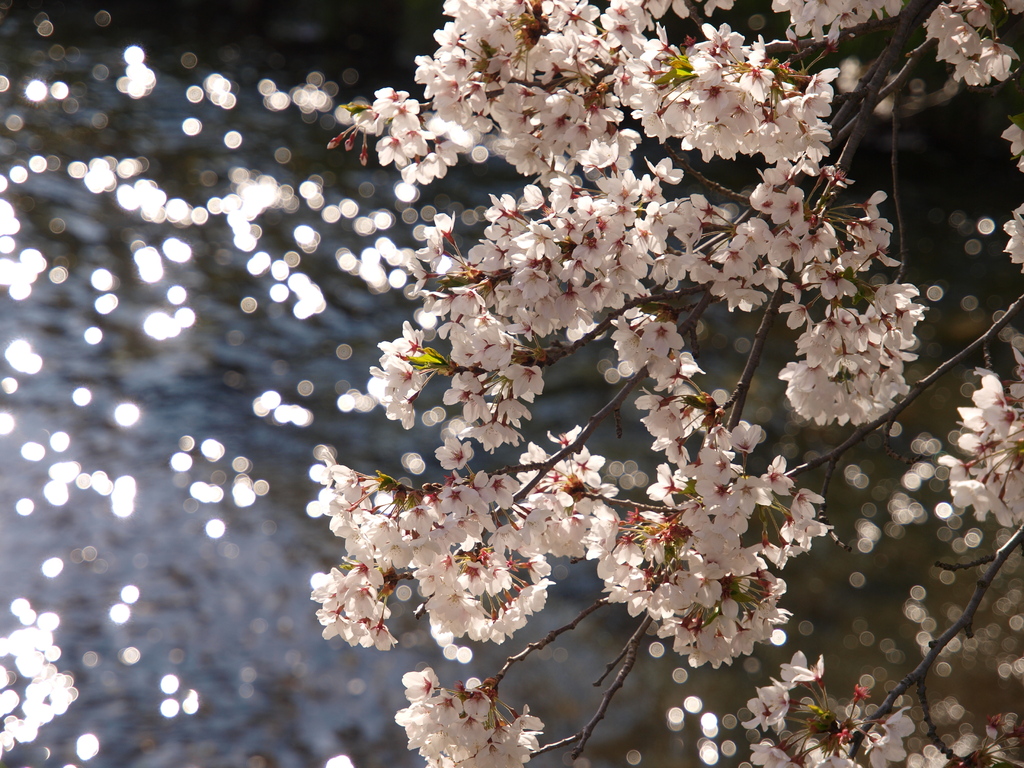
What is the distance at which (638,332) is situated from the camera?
2.37 metres

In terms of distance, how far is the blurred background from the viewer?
5969mm

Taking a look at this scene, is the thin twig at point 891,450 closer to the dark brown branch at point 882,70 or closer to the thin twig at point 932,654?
the thin twig at point 932,654

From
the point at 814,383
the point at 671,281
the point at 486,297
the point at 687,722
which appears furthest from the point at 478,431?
the point at 687,722

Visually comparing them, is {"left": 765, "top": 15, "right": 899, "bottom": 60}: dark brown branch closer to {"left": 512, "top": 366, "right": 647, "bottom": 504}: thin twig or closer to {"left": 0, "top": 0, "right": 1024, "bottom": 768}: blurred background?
{"left": 512, "top": 366, "right": 647, "bottom": 504}: thin twig

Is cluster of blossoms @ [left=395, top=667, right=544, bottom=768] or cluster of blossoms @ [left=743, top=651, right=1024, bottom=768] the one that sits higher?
cluster of blossoms @ [left=743, top=651, right=1024, bottom=768]

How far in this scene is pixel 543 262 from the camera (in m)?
2.20

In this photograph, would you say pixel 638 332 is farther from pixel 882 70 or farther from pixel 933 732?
pixel 933 732

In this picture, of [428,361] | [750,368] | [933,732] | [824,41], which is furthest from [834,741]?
[824,41]

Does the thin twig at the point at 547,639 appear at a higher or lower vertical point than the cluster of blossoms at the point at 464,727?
higher

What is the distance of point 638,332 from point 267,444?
6312 millimetres

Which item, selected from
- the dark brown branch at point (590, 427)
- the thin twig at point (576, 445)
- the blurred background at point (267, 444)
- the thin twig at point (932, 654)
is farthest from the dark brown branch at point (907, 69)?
the blurred background at point (267, 444)

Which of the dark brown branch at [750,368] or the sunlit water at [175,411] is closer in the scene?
the dark brown branch at [750,368]

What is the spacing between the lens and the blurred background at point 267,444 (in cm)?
597

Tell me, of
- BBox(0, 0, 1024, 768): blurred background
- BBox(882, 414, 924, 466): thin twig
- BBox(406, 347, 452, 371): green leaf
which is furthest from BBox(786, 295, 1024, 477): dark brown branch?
BBox(0, 0, 1024, 768): blurred background
